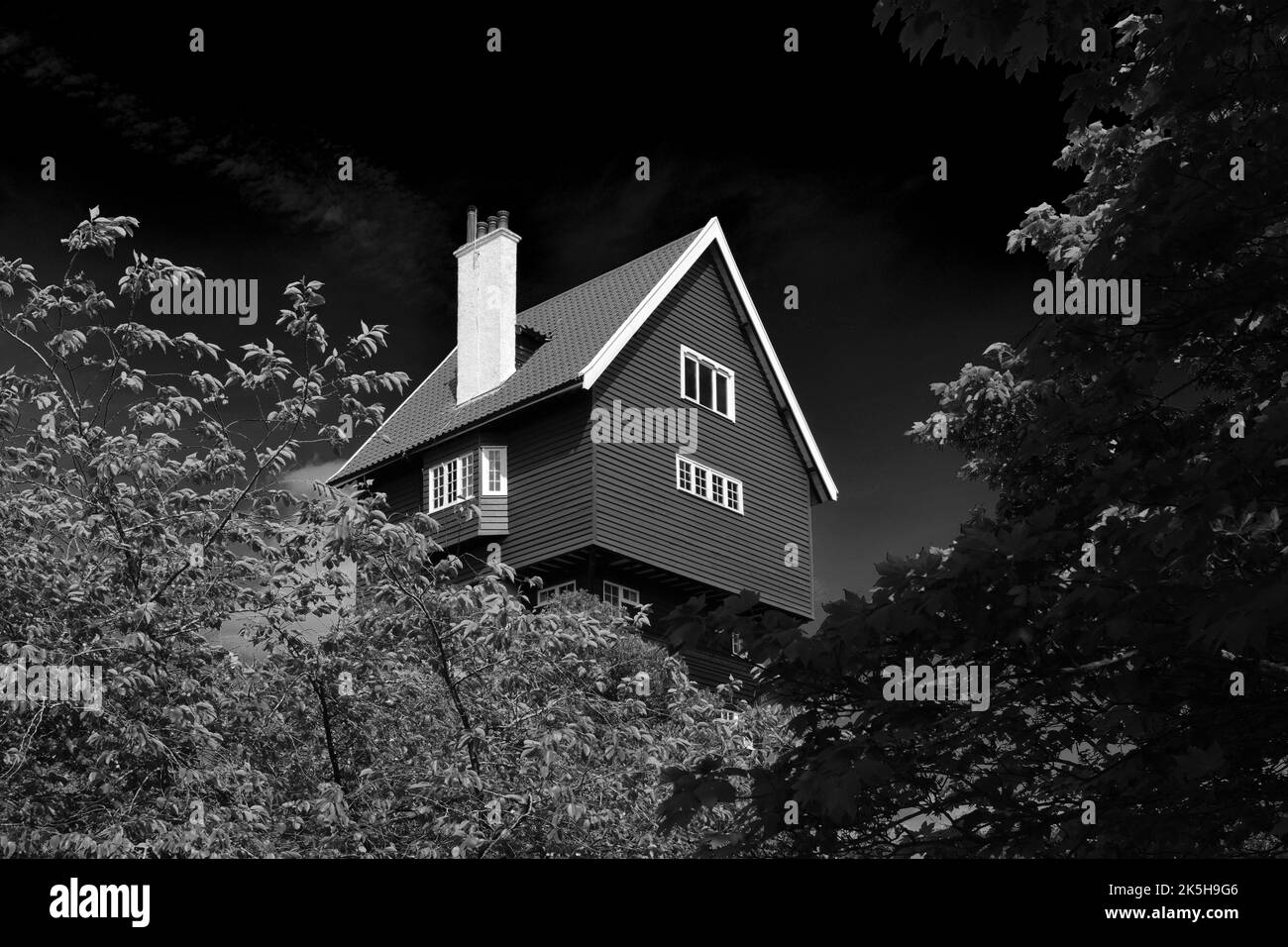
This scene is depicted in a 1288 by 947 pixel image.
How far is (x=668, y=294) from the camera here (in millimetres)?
33469

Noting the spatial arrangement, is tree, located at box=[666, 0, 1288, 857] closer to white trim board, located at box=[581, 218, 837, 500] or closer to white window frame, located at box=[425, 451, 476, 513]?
white trim board, located at box=[581, 218, 837, 500]

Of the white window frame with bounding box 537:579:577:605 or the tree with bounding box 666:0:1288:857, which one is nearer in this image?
the tree with bounding box 666:0:1288:857

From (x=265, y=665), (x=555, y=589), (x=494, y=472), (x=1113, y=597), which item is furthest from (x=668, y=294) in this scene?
(x=1113, y=597)

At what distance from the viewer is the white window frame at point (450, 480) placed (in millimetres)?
32469

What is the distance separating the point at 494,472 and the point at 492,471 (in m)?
0.07

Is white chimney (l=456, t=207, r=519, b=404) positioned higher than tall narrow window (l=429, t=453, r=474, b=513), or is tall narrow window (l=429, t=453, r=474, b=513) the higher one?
white chimney (l=456, t=207, r=519, b=404)

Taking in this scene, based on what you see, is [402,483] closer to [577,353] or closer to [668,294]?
[577,353]

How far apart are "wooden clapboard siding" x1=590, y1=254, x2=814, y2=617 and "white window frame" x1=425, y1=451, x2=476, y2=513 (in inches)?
164

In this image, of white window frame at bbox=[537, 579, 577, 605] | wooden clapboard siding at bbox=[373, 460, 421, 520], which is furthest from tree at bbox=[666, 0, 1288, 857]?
wooden clapboard siding at bbox=[373, 460, 421, 520]

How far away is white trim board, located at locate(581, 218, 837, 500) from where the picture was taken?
3063 centimetres
